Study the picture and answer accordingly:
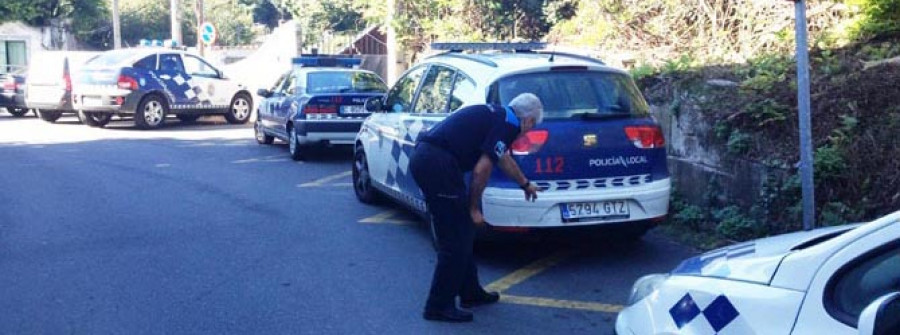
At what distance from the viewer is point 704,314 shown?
11.5 ft

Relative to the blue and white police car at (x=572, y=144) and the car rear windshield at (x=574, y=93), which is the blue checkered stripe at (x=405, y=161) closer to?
the blue and white police car at (x=572, y=144)

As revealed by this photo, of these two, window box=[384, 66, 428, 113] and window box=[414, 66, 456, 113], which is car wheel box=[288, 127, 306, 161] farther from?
window box=[414, 66, 456, 113]

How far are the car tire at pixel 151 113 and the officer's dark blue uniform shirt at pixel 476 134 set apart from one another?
15409 millimetres

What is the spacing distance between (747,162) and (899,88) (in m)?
1.36

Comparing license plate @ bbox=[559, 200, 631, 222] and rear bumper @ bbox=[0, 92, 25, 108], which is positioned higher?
rear bumper @ bbox=[0, 92, 25, 108]

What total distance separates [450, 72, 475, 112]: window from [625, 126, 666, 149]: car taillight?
4.04 feet

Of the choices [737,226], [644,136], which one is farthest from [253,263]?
[737,226]

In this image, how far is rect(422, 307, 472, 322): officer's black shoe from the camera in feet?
20.7

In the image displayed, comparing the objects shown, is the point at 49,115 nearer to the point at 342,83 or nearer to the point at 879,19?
the point at 342,83

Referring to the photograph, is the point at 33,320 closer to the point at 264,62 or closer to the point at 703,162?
the point at 703,162

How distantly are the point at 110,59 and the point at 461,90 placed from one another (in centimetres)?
1460

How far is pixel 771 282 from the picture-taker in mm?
3322

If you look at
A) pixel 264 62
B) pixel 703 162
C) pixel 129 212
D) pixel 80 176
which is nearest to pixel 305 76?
pixel 80 176

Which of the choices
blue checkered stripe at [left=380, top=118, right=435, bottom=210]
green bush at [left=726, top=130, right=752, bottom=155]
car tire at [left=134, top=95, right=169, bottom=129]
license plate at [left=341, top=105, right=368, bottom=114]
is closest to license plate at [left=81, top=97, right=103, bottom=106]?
car tire at [left=134, top=95, right=169, bottom=129]
